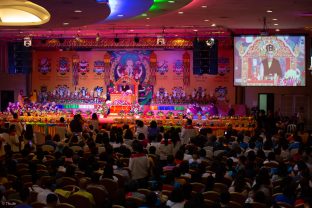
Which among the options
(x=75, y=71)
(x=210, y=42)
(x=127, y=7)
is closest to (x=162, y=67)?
(x=75, y=71)

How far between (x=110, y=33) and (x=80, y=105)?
3.70 metres

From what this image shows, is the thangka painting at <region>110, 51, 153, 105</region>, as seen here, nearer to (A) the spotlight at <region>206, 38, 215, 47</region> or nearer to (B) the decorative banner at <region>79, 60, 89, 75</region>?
(B) the decorative banner at <region>79, 60, 89, 75</region>

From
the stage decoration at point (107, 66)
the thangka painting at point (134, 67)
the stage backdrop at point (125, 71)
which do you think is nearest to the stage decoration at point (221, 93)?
the stage backdrop at point (125, 71)

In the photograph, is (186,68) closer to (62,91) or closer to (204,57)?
(204,57)

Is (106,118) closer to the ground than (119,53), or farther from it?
closer to the ground

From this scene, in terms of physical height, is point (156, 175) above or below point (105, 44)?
below

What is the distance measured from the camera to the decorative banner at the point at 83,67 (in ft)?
99.5

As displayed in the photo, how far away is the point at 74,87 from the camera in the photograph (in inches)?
1192

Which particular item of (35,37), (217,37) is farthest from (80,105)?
(217,37)

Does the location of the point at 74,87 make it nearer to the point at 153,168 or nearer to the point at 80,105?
the point at 80,105

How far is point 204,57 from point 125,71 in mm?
5014

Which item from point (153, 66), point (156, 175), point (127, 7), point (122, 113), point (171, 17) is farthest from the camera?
point (153, 66)

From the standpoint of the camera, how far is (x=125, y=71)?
29.8 m

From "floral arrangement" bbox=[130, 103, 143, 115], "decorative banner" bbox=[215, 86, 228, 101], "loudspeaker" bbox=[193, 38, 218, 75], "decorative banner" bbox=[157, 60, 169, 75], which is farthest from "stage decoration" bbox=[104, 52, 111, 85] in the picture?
"loudspeaker" bbox=[193, 38, 218, 75]
